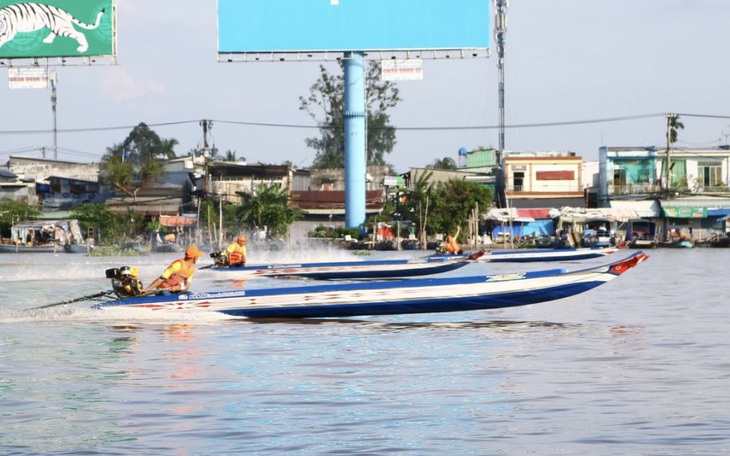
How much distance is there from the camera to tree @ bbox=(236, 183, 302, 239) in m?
60.4

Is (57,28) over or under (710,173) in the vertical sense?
over

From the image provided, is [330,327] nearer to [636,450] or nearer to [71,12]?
[636,450]

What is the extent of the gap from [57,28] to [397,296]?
38.3 metres

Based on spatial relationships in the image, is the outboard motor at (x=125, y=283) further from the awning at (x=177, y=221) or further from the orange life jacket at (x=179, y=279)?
the awning at (x=177, y=221)

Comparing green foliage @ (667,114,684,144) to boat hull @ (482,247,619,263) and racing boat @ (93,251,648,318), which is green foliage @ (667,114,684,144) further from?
racing boat @ (93,251,648,318)

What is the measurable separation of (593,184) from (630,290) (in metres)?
44.6

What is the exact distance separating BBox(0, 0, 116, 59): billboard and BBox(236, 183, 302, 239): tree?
12.7m

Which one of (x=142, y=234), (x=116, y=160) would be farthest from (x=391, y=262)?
(x=116, y=160)

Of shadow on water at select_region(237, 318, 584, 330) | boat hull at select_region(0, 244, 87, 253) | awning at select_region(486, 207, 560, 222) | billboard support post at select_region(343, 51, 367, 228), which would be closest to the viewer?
shadow on water at select_region(237, 318, 584, 330)

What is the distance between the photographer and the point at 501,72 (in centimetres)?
6719

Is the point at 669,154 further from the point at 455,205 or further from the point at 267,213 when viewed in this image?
the point at 267,213

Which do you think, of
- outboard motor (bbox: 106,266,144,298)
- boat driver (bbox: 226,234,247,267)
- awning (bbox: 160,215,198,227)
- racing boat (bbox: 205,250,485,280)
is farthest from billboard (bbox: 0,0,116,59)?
outboard motor (bbox: 106,266,144,298)

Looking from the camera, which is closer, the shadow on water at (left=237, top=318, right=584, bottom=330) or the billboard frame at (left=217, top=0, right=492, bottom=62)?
the shadow on water at (left=237, top=318, right=584, bottom=330)

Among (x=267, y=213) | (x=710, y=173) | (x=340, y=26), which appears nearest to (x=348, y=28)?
(x=340, y=26)
